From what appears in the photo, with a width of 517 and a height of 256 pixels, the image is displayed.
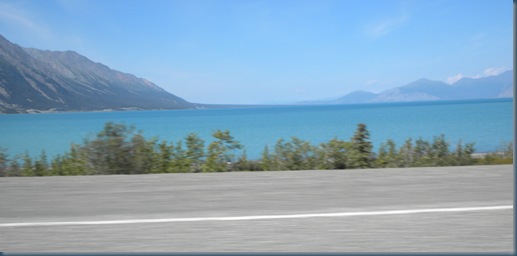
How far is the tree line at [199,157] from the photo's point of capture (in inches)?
388

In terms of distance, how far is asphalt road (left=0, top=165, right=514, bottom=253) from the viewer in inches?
160

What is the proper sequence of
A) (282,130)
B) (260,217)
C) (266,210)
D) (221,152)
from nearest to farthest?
(260,217) < (266,210) < (221,152) < (282,130)

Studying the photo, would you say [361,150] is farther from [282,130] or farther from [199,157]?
[282,130]

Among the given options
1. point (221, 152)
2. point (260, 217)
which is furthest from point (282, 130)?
point (260, 217)

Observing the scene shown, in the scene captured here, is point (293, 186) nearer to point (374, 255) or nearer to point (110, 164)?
point (374, 255)

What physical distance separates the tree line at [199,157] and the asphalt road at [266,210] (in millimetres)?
2238

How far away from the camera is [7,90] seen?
6806cm

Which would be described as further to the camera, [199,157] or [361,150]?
[361,150]

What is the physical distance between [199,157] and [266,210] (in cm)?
583

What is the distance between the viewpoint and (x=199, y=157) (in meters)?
10.8

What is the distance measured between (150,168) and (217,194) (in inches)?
169

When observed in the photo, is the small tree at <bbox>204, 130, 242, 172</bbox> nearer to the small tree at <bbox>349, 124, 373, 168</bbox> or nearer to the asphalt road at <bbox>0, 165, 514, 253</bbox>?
the asphalt road at <bbox>0, 165, 514, 253</bbox>

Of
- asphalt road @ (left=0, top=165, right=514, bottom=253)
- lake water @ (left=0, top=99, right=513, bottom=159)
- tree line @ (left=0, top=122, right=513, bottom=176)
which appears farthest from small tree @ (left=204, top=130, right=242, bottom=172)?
asphalt road @ (left=0, top=165, right=514, bottom=253)

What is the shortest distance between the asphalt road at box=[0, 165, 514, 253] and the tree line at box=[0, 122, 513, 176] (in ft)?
7.34
